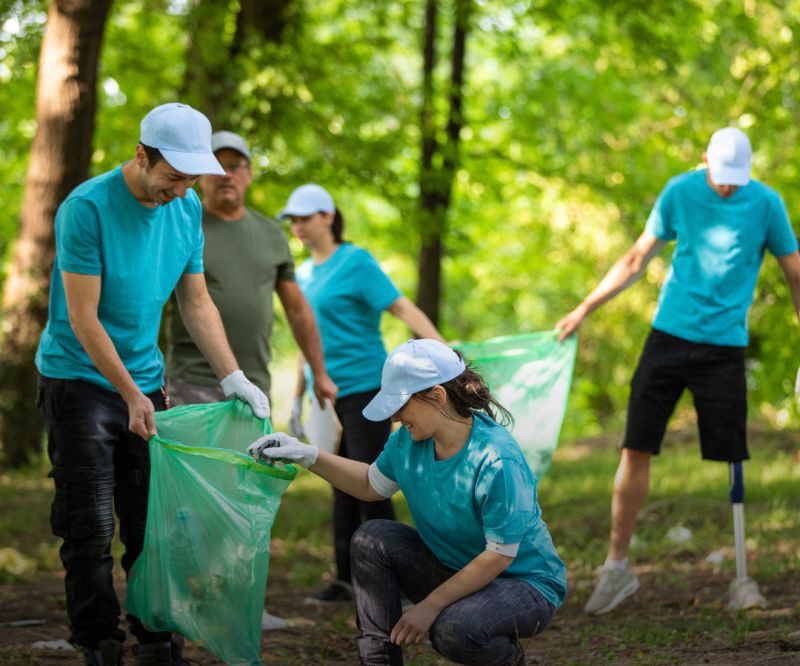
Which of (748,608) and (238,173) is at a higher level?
(238,173)

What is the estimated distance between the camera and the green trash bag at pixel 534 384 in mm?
Answer: 4945

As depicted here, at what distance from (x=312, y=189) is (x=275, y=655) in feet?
6.70

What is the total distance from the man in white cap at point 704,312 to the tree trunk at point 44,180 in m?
4.55

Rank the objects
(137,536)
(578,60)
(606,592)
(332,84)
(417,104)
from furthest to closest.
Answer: (578,60) < (417,104) < (332,84) < (606,592) < (137,536)

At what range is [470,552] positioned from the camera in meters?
3.21

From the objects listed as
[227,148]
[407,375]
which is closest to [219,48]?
[227,148]

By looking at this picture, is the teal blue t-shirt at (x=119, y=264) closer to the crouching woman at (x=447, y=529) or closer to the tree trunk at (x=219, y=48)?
the crouching woman at (x=447, y=529)

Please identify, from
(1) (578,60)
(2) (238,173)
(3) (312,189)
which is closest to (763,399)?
(3) (312,189)

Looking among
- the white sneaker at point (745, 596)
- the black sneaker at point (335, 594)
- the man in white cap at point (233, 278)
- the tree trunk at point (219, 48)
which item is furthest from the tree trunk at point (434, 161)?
the white sneaker at point (745, 596)

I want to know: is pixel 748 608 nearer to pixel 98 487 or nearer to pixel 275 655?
pixel 275 655

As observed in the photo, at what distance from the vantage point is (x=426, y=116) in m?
10.5

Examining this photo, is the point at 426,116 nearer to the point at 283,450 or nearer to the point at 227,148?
the point at 227,148

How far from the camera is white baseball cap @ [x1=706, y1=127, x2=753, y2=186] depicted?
444cm

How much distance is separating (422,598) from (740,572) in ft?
6.38
